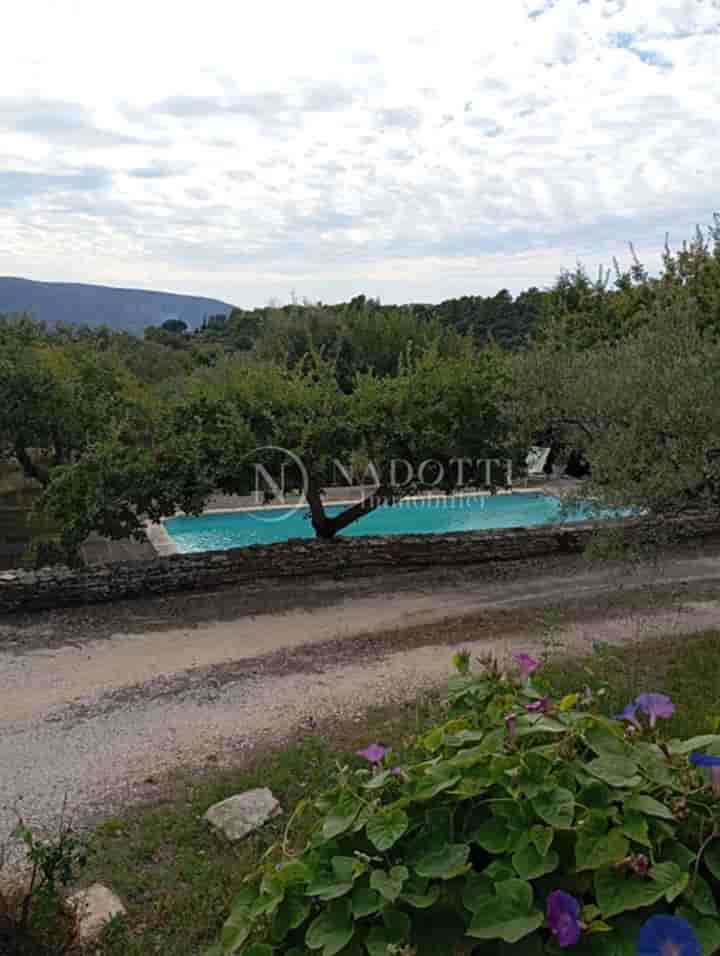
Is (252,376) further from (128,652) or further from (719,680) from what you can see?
(719,680)

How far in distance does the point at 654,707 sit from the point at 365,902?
39.8 inches

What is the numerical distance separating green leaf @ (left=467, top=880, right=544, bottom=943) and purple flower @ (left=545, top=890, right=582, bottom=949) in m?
0.03

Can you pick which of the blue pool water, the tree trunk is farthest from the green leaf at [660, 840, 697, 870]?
the blue pool water

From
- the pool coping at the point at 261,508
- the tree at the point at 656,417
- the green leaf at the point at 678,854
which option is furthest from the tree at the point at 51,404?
the green leaf at the point at 678,854

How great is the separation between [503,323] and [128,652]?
37.8 metres

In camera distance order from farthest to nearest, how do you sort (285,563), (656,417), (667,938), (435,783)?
1. (285,563)
2. (656,417)
3. (435,783)
4. (667,938)

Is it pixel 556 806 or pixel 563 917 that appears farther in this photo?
pixel 556 806

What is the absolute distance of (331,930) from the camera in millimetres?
2000

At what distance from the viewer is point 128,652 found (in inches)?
368

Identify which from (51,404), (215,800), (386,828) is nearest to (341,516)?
(51,404)

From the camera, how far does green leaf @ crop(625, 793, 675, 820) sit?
2.01 meters

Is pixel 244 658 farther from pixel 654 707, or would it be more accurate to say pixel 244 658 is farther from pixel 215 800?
pixel 654 707

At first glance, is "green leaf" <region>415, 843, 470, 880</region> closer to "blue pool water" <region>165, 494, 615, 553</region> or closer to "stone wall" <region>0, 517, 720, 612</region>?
"stone wall" <region>0, 517, 720, 612</region>

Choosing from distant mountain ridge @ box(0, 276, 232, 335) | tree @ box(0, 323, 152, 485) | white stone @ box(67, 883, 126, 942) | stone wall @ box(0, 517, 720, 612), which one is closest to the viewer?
white stone @ box(67, 883, 126, 942)
